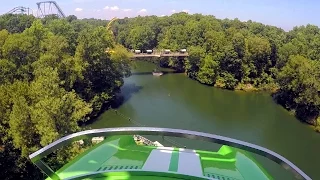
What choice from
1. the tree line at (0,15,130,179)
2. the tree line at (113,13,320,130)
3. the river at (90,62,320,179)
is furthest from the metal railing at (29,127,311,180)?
the tree line at (113,13,320,130)

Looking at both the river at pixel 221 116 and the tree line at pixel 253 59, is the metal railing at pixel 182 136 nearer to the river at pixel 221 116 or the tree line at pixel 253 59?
the river at pixel 221 116

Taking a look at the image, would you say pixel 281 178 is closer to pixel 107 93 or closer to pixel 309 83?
pixel 309 83

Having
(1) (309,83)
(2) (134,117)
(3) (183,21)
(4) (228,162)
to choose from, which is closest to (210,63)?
(1) (309,83)

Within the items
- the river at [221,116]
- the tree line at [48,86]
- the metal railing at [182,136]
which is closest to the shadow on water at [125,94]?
the river at [221,116]

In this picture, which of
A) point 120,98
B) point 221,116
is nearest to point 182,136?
point 221,116

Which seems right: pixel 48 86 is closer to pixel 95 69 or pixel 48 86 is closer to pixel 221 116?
pixel 95 69

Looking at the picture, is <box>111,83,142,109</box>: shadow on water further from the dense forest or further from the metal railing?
the metal railing
